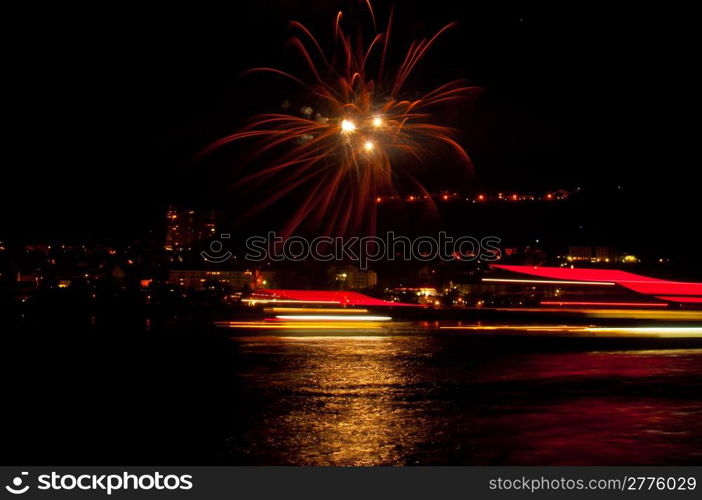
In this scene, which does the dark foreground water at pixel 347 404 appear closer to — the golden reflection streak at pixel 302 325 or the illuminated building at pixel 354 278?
the golden reflection streak at pixel 302 325

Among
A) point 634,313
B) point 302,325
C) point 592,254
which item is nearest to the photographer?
point 302,325

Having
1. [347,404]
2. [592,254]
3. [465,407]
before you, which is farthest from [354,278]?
[465,407]

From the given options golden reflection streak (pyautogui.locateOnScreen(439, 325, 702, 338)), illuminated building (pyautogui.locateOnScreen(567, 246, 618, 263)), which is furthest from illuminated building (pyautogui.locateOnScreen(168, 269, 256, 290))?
golden reflection streak (pyautogui.locateOnScreen(439, 325, 702, 338))

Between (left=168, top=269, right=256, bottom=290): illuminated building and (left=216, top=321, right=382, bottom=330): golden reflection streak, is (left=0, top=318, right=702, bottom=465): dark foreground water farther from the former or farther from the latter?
(left=168, top=269, right=256, bottom=290): illuminated building

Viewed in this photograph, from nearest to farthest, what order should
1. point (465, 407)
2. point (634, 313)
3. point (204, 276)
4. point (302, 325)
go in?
point (465, 407), point (302, 325), point (634, 313), point (204, 276)

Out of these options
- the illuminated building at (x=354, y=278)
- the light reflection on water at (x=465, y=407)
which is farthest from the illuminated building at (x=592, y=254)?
the light reflection on water at (x=465, y=407)

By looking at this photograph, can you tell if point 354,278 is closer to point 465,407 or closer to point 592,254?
point 592,254

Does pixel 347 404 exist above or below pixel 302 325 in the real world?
below
